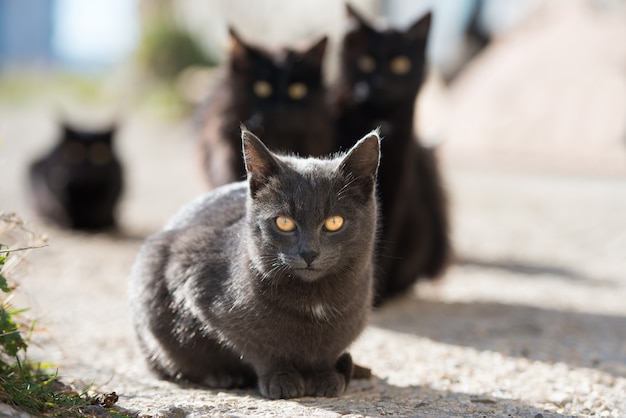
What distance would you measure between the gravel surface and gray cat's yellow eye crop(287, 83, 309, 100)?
5.18 feet

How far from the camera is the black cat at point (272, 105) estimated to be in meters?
5.06

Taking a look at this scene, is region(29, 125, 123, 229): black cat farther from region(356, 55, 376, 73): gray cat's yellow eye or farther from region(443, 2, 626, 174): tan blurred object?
region(443, 2, 626, 174): tan blurred object

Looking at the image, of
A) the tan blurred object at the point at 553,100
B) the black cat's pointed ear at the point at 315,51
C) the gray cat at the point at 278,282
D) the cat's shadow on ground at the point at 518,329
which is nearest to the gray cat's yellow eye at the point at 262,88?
the black cat's pointed ear at the point at 315,51

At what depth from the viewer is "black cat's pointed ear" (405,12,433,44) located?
5.41 metres

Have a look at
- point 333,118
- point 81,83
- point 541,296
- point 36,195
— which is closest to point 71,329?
point 333,118

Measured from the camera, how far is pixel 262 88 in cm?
509

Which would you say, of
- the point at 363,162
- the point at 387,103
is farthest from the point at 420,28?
the point at 363,162

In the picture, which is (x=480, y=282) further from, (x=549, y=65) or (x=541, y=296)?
(x=549, y=65)

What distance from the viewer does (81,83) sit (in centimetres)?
1912

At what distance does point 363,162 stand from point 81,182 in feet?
18.9

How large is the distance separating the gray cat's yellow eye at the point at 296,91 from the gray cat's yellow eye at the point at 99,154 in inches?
151

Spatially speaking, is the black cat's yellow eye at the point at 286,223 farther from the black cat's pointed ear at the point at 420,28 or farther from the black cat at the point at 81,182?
the black cat at the point at 81,182

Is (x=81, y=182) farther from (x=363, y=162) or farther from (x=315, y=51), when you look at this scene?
(x=363, y=162)

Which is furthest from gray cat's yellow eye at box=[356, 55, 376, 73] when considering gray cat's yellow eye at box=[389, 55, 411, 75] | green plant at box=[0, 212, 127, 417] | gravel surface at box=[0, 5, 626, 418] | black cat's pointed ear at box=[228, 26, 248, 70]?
green plant at box=[0, 212, 127, 417]
